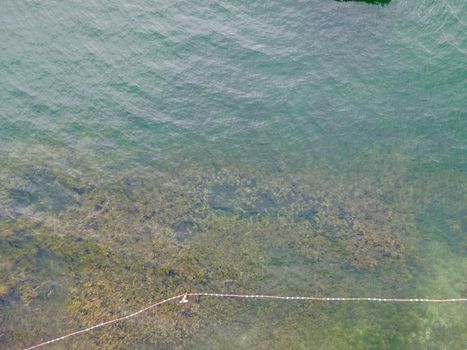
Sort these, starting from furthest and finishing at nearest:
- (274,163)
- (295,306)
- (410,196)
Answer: (274,163) < (410,196) < (295,306)

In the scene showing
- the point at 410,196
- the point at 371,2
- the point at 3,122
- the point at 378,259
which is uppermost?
the point at 371,2

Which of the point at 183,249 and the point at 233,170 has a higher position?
the point at 233,170

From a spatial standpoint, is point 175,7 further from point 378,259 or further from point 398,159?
point 378,259

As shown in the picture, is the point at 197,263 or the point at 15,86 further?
the point at 15,86

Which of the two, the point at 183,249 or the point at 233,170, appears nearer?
the point at 183,249

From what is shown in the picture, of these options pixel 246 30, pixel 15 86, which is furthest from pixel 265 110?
pixel 15 86

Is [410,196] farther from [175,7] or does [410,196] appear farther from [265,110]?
[175,7]

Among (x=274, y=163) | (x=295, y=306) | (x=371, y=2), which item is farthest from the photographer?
(x=371, y=2)

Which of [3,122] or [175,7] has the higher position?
[175,7]
